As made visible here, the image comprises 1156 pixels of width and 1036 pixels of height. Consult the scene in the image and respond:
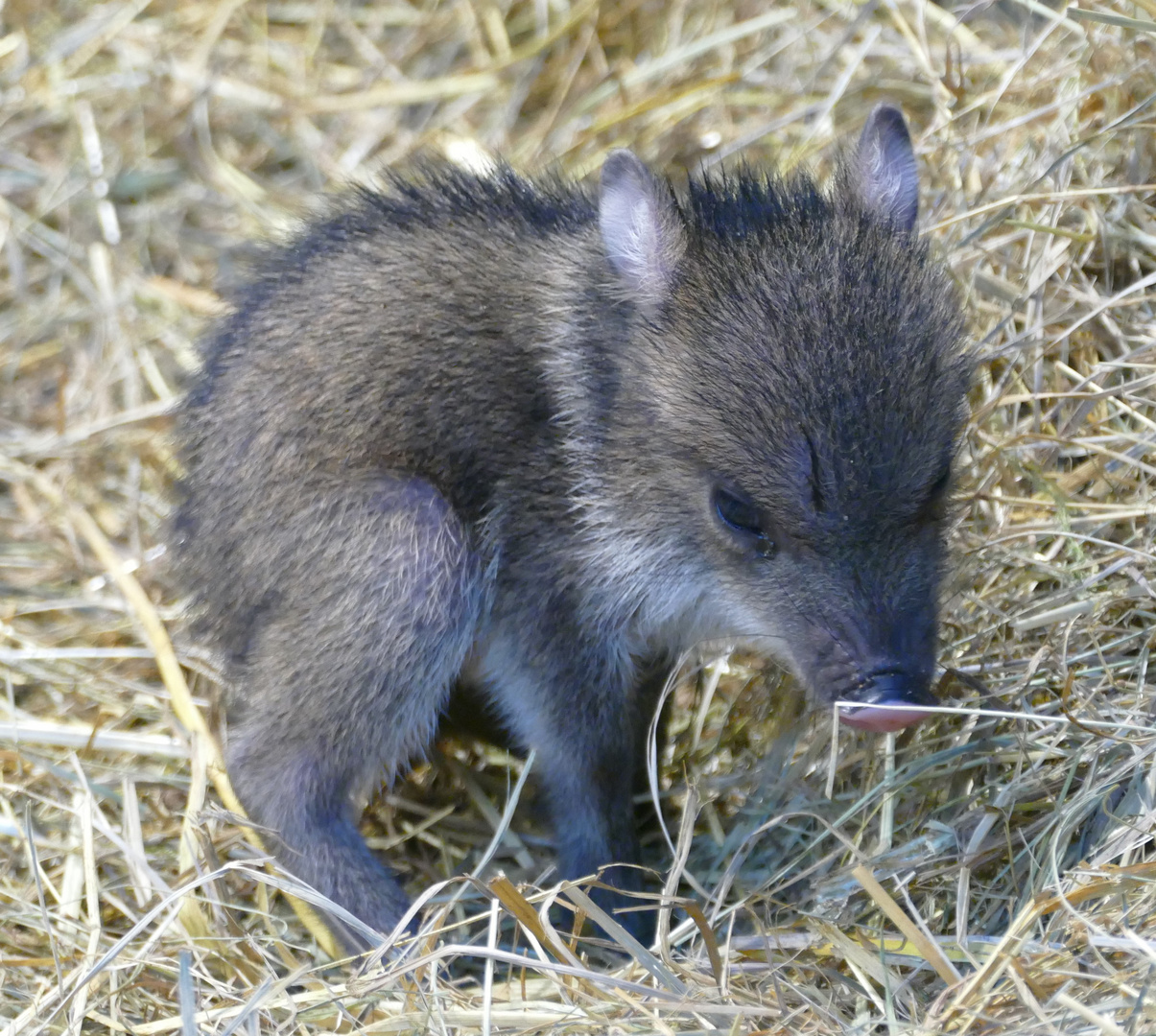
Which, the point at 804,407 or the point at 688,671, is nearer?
the point at 804,407

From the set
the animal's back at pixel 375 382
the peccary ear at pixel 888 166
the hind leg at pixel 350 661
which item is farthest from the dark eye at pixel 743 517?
the peccary ear at pixel 888 166

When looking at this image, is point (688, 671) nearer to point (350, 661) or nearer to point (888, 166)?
point (350, 661)

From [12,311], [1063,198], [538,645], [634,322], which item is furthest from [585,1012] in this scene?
[12,311]

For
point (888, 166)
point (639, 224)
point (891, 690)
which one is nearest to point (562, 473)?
point (639, 224)

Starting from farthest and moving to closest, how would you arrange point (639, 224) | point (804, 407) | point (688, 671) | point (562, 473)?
point (688, 671)
point (562, 473)
point (639, 224)
point (804, 407)

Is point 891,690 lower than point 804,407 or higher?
lower

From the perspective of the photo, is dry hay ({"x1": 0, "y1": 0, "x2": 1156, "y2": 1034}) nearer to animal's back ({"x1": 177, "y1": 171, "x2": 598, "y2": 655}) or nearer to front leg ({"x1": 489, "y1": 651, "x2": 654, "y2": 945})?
front leg ({"x1": 489, "y1": 651, "x2": 654, "y2": 945})

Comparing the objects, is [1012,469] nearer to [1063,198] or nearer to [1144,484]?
[1144,484]

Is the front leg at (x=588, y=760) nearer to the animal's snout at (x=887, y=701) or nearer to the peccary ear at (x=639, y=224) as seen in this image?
the animal's snout at (x=887, y=701)
